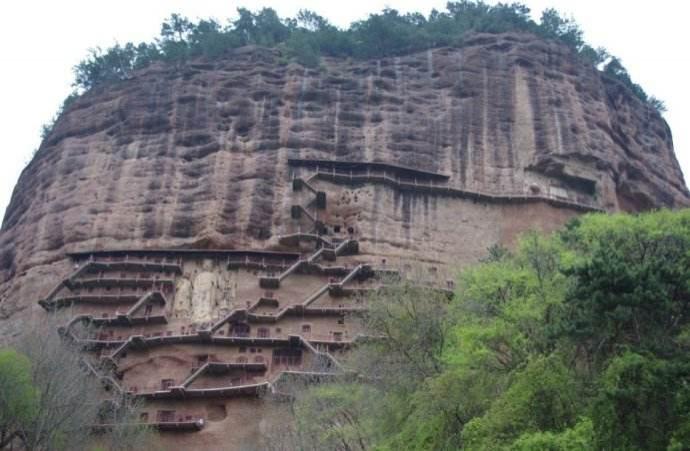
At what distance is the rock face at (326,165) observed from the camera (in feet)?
118

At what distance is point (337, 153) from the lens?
39.0 meters

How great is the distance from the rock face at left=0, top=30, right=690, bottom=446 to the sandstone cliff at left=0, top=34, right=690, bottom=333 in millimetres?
81

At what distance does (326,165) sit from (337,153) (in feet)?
3.24

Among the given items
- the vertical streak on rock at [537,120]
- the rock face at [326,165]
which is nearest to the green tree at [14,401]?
the rock face at [326,165]

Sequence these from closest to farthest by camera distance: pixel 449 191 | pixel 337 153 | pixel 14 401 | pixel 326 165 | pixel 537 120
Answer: pixel 14 401 < pixel 449 191 < pixel 326 165 < pixel 337 153 < pixel 537 120

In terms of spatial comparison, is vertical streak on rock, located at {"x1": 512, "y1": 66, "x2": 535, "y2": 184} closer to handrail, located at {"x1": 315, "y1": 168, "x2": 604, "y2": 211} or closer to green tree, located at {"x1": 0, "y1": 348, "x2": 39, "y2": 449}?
handrail, located at {"x1": 315, "y1": 168, "x2": 604, "y2": 211}

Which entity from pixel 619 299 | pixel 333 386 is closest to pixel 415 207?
pixel 333 386

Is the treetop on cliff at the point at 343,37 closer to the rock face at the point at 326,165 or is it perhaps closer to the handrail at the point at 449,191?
the rock face at the point at 326,165

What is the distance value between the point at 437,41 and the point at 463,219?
Result: 1157cm

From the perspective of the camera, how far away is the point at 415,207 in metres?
37.1

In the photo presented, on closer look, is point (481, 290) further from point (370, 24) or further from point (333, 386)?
point (370, 24)

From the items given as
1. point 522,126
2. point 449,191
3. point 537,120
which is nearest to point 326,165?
point 449,191

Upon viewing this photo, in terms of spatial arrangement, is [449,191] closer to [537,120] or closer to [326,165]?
[326,165]

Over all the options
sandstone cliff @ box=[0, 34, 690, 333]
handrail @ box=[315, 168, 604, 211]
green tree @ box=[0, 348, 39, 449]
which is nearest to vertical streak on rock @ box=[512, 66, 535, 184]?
sandstone cliff @ box=[0, 34, 690, 333]
